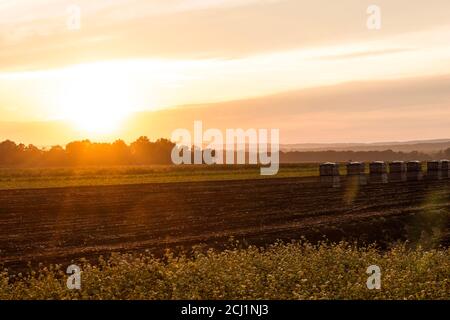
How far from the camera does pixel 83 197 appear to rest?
39719 millimetres

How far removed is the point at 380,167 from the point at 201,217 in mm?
22607

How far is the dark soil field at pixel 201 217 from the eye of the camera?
23.1 metres

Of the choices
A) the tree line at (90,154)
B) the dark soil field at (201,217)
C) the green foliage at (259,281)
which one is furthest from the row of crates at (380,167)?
the tree line at (90,154)

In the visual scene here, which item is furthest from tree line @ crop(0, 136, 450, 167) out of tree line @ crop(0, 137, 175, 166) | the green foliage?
the green foliage

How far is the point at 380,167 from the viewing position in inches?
1925

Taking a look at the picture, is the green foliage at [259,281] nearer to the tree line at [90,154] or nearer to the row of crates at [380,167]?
the row of crates at [380,167]

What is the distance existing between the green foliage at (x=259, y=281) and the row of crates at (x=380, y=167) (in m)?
28.4

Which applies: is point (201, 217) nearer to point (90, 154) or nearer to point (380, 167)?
point (380, 167)

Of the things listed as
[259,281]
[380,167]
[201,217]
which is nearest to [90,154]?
[380,167]

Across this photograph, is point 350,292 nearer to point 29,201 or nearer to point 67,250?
point 67,250

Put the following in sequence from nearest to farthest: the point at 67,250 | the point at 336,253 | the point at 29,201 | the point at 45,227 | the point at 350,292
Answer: the point at 350,292, the point at 336,253, the point at 67,250, the point at 45,227, the point at 29,201
